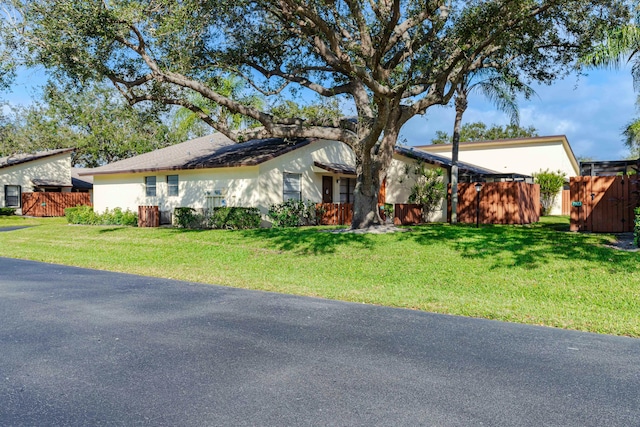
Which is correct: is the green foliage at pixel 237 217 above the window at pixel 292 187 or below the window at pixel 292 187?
below

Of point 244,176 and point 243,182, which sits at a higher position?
point 244,176

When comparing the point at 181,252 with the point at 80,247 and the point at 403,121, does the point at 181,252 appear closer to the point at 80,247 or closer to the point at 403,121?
the point at 80,247

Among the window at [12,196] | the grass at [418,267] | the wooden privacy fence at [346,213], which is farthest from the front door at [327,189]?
the window at [12,196]

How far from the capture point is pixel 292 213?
1983 cm

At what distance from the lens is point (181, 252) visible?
14.5 metres

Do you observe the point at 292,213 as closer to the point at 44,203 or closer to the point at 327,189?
the point at 327,189

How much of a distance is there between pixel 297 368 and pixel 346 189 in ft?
62.7

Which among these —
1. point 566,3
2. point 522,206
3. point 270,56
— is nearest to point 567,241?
point 566,3

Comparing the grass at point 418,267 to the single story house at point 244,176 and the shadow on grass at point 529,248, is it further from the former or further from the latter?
the single story house at point 244,176

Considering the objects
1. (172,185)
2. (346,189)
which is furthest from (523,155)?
(172,185)

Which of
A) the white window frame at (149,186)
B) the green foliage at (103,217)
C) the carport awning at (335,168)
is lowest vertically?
the green foliage at (103,217)

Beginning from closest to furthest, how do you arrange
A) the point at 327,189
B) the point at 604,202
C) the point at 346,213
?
the point at 604,202
the point at 346,213
the point at 327,189

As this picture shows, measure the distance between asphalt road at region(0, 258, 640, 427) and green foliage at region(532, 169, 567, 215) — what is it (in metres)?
27.4

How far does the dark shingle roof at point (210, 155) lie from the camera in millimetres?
20000
